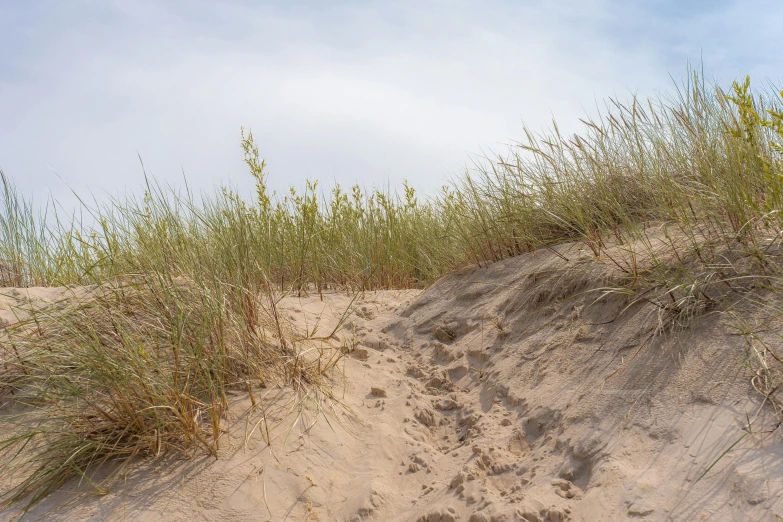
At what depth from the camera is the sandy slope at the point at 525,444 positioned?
6.29ft

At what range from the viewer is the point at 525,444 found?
2.44 meters

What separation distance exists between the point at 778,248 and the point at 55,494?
10.5 feet

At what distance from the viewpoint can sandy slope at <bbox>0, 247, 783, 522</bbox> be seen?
1916mm

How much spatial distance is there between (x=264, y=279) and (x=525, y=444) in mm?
1717

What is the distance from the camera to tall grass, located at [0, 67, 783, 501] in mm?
2338

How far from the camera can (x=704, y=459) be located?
1.91m

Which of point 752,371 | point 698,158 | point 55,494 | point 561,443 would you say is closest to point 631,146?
point 698,158

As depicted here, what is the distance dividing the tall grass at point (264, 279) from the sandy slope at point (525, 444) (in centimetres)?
14

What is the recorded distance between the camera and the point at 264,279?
131 inches

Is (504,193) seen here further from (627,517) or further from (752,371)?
(627,517)

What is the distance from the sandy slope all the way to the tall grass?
0.14 metres

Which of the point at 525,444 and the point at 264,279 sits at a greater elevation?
the point at 264,279

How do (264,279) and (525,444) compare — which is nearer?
(525,444)

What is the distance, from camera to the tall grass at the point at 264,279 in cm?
234
